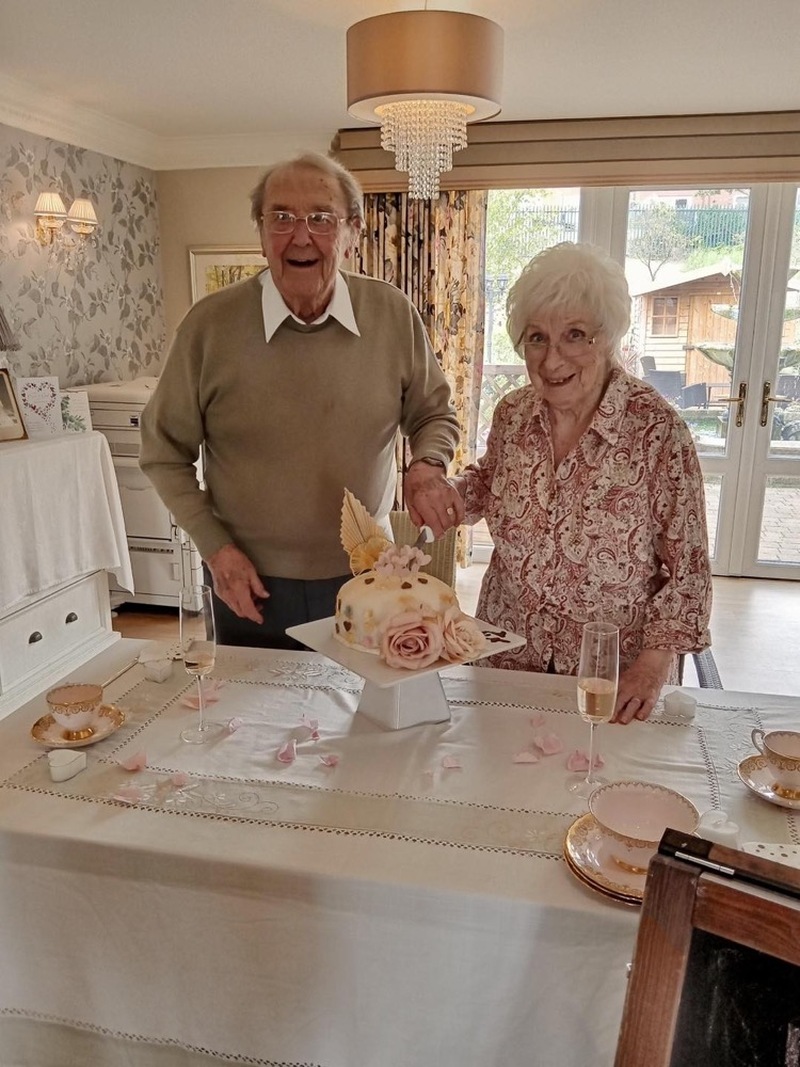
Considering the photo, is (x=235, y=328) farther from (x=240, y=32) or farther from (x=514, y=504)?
(x=240, y=32)

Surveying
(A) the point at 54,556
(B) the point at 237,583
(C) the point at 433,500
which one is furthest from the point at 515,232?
(B) the point at 237,583

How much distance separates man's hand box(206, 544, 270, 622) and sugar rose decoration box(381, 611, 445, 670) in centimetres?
48

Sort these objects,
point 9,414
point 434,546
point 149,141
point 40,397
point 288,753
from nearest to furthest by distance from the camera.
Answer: point 288,753 → point 434,546 → point 9,414 → point 40,397 → point 149,141

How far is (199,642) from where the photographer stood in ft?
4.20

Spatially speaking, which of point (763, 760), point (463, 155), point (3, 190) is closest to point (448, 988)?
point (763, 760)

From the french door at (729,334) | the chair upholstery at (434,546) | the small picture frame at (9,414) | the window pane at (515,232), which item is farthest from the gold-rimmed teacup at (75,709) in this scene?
the french door at (729,334)

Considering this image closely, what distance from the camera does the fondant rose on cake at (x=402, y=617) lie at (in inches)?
47.7

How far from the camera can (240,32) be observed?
289 centimetres

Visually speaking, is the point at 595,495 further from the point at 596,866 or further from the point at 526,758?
the point at 596,866

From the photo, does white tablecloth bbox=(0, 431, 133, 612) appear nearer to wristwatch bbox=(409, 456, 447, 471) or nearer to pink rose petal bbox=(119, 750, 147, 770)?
wristwatch bbox=(409, 456, 447, 471)

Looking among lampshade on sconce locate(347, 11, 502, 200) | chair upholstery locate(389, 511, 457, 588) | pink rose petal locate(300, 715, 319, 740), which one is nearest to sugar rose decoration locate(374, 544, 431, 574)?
pink rose petal locate(300, 715, 319, 740)

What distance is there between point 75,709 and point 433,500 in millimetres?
755

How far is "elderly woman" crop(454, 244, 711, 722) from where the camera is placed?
4.89 feet

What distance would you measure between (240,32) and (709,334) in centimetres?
310
